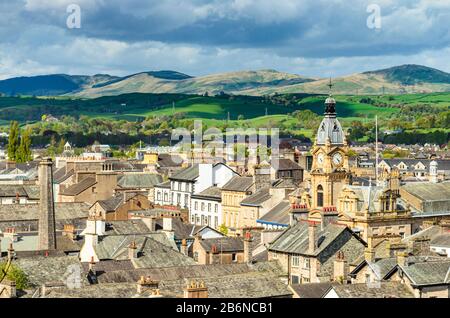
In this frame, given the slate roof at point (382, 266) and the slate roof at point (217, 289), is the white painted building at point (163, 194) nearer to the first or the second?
the slate roof at point (217, 289)

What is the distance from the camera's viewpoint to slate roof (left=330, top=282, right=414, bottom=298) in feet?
139

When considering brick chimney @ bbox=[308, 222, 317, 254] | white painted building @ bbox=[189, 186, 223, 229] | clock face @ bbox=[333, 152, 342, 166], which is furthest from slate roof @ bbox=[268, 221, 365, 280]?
white painted building @ bbox=[189, 186, 223, 229]

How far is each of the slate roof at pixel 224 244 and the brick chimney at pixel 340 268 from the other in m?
11.7

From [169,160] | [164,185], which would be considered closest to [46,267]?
[164,185]

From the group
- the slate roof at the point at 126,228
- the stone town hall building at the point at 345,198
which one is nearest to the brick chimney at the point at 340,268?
the stone town hall building at the point at 345,198

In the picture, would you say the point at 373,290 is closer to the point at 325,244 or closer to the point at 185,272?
the point at 185,272

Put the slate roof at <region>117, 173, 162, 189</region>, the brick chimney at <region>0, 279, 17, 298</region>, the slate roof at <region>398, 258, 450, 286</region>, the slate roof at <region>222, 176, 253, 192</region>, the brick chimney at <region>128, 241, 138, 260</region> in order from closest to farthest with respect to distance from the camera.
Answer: the brick chimney at <region>0, 279, 17, 298</region> < the slate roof at <region>398, 258, 450, 286</region> < the brick chimney at <region>128, 241, 138, 260</region> < the slate roof at <region>222, 176, 253, 192</region> < the slate roof at <region>117, 173, 162, 189</region>

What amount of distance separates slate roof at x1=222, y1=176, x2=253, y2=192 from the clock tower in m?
15.1

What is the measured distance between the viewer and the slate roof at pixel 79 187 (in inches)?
4406

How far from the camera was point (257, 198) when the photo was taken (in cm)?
9456

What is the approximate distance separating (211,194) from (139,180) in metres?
21.1

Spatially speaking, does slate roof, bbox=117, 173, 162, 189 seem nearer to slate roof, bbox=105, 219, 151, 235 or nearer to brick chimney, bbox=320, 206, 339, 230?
slate roof, bbox=105, 219, 151, 235

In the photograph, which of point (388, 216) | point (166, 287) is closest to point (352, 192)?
point (388, 216)

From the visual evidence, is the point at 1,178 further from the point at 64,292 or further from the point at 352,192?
the point at 64,292
